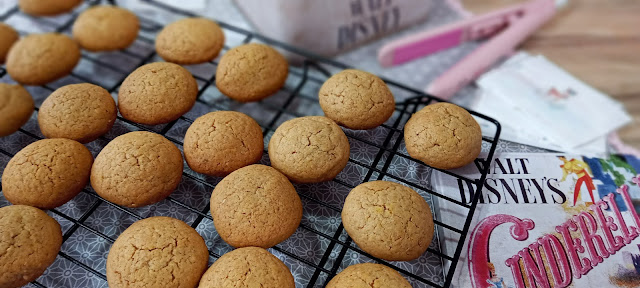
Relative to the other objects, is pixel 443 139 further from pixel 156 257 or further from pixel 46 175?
pixel 46 175

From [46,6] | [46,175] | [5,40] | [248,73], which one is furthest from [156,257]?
[46,6]

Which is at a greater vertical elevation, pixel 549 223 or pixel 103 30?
pixel 103 30

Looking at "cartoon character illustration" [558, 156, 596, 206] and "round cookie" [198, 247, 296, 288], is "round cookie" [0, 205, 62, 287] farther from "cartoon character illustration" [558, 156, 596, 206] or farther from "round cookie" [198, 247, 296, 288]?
"cartoon character illustration" [558, 156, 596, 206]

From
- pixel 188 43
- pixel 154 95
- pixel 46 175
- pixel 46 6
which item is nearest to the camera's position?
pixel 46 175

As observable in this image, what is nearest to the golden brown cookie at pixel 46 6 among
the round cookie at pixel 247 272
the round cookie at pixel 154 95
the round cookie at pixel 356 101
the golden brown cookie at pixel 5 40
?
the golden brown cookie at pixel 5 40

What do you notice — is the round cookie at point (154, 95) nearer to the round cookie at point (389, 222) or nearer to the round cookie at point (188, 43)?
the round cookie at point (188, 43)
